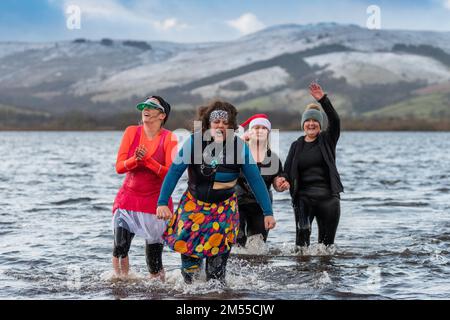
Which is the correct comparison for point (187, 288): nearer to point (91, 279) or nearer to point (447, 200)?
point (91, 279)

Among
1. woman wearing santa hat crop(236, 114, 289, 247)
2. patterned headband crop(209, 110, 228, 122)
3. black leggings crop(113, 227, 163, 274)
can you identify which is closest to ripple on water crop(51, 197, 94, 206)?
woman wearing santa hat crop(236, 114, 289, 247)

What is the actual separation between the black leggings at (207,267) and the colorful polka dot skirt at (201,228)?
0.67 ft

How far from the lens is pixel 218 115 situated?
898 centimetres

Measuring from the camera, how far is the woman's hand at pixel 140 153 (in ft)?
30.6

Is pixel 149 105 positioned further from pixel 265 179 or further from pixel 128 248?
pixel 265 179

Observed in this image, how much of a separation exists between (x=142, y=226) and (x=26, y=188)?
2193 centimetres

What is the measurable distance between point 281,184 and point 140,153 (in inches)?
114

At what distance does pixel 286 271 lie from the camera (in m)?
12.1

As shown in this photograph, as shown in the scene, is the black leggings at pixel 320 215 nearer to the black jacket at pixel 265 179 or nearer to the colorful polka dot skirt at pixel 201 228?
the black jacket at pixel 265 179

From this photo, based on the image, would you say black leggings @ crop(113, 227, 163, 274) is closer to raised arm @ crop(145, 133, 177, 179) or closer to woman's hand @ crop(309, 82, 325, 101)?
raised arm @ crop(145, 133, 177, 179)

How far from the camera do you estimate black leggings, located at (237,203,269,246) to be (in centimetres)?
1293
